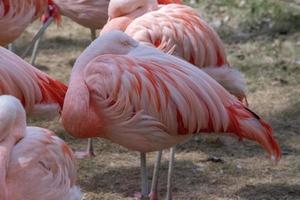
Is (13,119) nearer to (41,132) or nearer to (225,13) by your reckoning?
(41,132)

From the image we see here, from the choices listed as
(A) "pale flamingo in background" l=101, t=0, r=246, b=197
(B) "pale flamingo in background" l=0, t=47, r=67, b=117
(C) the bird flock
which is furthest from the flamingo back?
(B) "pale flamingo in background" l=0, t=47, r=67, b=117

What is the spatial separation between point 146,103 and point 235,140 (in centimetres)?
174

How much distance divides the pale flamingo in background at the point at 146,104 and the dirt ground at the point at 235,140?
791mm

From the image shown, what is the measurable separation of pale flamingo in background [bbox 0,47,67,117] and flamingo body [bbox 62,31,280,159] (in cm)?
27

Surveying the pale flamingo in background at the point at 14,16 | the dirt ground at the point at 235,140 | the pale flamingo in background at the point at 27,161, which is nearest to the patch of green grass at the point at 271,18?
the dirt ground at the point at 235,140

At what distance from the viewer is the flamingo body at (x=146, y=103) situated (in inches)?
165

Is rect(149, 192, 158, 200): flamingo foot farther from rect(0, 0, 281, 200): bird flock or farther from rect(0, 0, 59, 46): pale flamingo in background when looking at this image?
rect(0, 0, 59, 46): pale flamingo in background

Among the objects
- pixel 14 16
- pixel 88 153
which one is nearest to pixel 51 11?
pixel 14 16

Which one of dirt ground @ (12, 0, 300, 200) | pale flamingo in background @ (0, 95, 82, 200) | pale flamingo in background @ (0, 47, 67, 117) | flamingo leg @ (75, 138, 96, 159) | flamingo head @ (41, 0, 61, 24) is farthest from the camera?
flamingo head @ (41, 0, 61, 24)

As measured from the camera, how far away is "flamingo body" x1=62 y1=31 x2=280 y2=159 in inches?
165

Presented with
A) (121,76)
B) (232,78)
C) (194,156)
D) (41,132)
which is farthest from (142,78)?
(194,156)

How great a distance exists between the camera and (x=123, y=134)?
4262 millimetres

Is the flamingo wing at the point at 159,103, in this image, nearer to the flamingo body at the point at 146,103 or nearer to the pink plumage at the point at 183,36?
the flamingo body at the point at 146,103

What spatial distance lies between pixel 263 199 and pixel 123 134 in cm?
110
